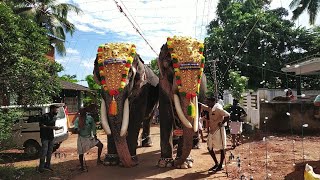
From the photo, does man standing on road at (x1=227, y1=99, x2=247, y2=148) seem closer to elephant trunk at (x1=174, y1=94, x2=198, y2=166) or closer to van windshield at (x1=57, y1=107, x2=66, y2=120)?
elephant trunk at (x1=174, y1=94, x2=198, y2=166)

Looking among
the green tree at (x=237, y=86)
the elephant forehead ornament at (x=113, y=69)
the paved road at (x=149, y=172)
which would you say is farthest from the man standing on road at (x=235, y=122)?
the green tree at (x=237, y=86)

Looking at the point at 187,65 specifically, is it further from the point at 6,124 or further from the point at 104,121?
the point at 6,124

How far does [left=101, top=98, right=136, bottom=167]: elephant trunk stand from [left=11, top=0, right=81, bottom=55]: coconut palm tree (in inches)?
605

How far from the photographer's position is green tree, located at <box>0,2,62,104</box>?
7.71 m

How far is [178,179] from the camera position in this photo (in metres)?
6.73

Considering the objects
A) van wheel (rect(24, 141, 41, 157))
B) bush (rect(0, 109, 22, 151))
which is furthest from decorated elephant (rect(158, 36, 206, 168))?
van wheel (rect(24, 141, 41, 157))

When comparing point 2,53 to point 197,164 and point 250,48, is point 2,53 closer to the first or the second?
point 197,164

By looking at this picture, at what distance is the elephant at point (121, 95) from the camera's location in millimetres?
7207

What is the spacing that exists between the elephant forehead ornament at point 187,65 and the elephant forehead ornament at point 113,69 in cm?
110

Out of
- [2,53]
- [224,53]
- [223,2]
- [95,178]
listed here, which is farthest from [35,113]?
[223,2]

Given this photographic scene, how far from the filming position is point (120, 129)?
7.15m

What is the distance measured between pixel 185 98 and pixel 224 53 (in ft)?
74.9

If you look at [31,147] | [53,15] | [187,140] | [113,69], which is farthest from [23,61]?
[53,15]

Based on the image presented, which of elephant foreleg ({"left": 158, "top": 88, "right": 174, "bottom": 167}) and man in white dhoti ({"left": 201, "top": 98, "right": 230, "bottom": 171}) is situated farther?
elephant foreleg ({"left": 158, "top": 88, "right": 174, "bottom": 167})
